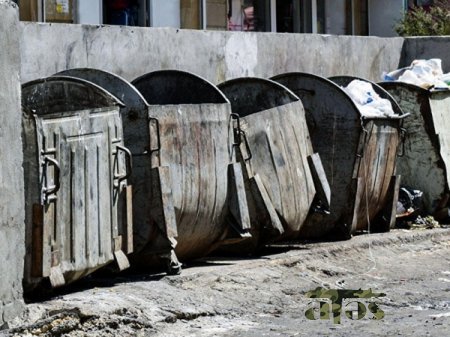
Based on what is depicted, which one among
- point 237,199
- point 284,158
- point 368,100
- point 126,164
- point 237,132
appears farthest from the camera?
point 368,100

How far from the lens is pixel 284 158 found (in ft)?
35.6

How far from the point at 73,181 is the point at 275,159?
2787mm

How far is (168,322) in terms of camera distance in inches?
330

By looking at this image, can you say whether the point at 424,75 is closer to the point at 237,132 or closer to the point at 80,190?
the point at 237,132

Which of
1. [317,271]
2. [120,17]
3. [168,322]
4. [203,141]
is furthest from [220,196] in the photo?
[120,17]

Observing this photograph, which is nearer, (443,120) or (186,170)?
(186,170)

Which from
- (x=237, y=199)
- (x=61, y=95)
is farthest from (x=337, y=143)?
(x=61, y=95)

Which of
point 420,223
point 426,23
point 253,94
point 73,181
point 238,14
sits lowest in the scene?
point 420,223

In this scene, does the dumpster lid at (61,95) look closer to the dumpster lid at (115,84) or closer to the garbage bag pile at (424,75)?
the dumpster lid at (115,84)

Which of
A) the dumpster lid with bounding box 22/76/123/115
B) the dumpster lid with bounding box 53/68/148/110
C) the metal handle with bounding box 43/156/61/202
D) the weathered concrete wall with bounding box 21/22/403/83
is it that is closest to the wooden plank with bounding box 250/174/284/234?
the dumpster lid with bounding box 53/68/148/110

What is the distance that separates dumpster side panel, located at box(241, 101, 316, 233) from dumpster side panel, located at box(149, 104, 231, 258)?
488 mm

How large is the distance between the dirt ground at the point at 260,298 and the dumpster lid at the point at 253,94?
120cm

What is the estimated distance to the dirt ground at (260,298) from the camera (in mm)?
8055

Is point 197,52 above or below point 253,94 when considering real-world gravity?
above
